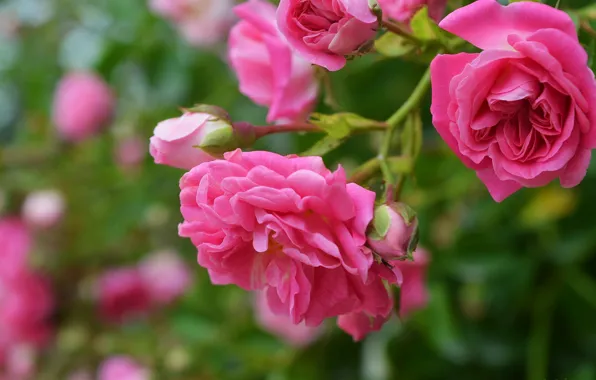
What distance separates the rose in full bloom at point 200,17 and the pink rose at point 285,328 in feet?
0.93

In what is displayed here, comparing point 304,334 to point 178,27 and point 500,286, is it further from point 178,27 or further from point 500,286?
point 178,27

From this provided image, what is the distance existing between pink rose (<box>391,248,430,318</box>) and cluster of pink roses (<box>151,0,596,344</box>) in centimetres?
20

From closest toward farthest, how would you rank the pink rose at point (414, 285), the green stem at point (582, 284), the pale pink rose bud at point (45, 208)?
the pink rose at point (414, 285) → the green stem at point (582, 284) → the pale pink rose bud at point (45, 208)

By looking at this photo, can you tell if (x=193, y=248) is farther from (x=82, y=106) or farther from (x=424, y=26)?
(x=424, y=26)

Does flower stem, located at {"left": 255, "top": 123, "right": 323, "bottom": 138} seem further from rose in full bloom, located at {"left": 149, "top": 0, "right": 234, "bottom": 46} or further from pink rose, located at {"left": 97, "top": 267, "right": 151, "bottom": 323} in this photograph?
pink rose, located at {"left": 97, "top": 267, "right": 151, "bottom": 323}

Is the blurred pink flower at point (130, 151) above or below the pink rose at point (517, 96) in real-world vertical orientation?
below

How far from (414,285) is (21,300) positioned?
62 centimetres

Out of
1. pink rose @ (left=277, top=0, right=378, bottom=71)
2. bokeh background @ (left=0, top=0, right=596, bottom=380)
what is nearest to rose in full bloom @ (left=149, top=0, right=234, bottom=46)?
bokeh background @ (left=0, top=0, right=596, bottom=380)

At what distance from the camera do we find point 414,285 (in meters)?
0.57

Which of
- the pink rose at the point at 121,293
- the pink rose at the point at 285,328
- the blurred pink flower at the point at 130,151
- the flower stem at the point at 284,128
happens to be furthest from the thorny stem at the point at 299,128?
the pink rose at the point at 121,293

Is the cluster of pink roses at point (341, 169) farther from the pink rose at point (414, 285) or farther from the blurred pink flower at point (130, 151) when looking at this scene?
the blurred pink flower at point (130, 151)

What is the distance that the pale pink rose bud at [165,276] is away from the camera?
100 centimetres

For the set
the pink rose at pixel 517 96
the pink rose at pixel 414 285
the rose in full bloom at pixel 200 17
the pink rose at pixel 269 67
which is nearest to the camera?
the pink rose at pixel 517 96

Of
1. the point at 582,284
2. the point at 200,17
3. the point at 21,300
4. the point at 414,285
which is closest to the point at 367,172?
the point at 414,285
